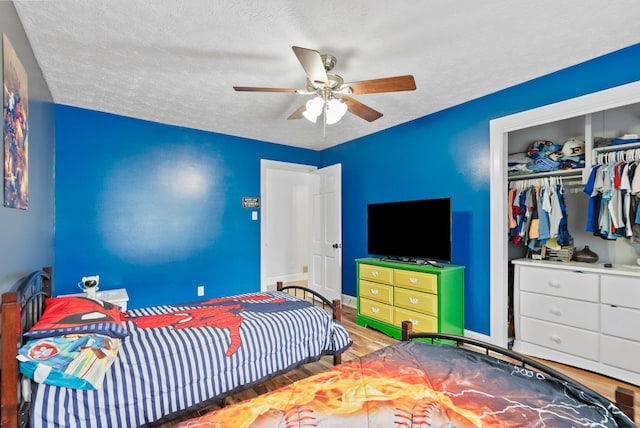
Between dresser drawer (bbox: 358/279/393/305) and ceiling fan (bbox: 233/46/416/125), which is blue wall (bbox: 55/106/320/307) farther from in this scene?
ceiling fan (bbox: 233/46/416/125)

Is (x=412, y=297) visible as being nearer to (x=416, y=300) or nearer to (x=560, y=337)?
(x=416, y=300)

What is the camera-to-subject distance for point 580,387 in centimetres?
123

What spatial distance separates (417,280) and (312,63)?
2.36 meters

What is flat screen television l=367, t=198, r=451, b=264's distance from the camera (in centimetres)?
323

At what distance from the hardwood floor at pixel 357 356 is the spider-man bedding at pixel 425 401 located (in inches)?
51.3

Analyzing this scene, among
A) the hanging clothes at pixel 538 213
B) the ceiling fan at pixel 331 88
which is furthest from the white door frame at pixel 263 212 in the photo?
the hanging clothes at pixel 538 213

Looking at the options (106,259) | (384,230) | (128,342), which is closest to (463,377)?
(128,342)

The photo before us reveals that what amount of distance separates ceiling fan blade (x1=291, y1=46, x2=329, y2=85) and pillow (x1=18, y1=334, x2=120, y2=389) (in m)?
1.85

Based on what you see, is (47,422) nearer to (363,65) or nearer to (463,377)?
(463,377)

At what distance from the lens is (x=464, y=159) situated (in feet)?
11.0

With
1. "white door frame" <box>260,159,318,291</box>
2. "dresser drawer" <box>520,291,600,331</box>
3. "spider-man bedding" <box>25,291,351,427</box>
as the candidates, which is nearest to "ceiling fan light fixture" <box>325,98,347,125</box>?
"spider-man bedding" <box>25,291,351,427</box>

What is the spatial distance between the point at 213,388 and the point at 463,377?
4.58 ft

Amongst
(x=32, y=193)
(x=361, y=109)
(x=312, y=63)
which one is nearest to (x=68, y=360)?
(x=32, y=193)

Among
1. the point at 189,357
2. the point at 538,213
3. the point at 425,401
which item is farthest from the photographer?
the point at 538,213
